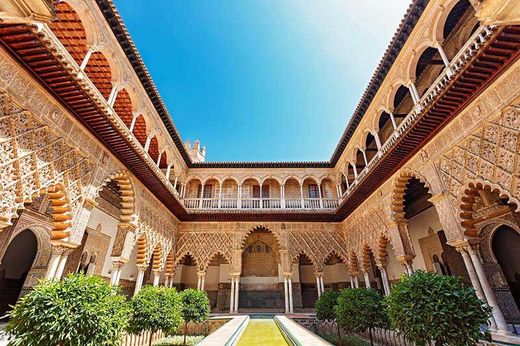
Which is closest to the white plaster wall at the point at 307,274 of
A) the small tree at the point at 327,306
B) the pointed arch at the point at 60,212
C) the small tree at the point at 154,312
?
the small tree at the point at 327,306

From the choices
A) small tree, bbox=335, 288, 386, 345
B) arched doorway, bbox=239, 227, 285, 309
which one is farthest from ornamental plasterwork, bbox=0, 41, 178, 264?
arched doorway, bbox=239, 227, 285, 309

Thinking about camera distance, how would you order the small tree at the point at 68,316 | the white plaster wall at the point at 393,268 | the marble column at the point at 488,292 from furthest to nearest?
the white plaster wall at the point at 393,268 < the marble column at the point at 488,292 < the small tree at the point at 68,316

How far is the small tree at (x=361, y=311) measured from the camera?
19.2 feet

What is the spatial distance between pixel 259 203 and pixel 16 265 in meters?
8.80

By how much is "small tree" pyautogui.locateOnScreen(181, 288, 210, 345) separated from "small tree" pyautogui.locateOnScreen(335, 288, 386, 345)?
4.11m

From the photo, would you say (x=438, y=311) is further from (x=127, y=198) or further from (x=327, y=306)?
(x=127, y=198)

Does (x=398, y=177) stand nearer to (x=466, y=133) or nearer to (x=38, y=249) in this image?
(x=466, y=133)

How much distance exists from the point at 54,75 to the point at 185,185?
826 cm

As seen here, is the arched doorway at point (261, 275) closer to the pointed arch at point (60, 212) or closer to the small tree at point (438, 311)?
the pointed arch at point (60, 212)

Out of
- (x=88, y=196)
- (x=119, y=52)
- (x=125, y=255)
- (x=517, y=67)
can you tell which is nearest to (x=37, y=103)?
(x=88, y=196)

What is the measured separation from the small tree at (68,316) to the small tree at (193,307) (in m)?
4.07

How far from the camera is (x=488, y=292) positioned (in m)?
4.84

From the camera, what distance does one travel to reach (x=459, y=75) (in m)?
4.23

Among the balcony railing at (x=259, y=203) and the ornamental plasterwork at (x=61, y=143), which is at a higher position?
the balcony railing at (x=259, y=203)
